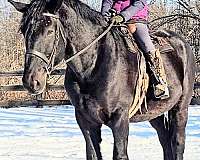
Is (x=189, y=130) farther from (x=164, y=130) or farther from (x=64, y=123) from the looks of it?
(x=164, y=130)

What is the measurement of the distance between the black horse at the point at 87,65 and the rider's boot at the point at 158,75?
16 cm

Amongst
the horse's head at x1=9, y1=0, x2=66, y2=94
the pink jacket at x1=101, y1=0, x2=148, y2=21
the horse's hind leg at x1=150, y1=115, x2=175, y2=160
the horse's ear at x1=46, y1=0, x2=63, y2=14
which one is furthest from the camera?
the horse's hind leg at x1=150, y1=115, x2=175, y2=160

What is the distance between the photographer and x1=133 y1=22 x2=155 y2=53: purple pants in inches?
180

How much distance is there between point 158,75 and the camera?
4574 mm

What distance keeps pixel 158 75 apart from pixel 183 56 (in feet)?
2.75

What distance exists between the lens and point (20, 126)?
10.5 metres

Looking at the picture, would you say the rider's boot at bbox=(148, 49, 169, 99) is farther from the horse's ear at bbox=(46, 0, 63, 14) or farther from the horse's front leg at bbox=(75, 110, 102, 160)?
the horse's ear at bbox=(46, 0, 63, 14)

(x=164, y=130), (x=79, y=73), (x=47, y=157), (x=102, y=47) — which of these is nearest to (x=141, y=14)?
(x=102, y=47)

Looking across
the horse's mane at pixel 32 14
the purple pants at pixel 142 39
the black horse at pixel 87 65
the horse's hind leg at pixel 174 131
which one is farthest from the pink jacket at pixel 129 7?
the horse's hind leg at pixel 174 131

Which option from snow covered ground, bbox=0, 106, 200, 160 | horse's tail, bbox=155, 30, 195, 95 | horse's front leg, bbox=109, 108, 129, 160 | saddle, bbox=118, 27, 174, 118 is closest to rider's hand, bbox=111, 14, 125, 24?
saddle, bbox=118, 27, 174, 118

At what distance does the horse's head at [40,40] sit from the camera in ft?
11.1

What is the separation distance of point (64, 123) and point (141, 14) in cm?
638

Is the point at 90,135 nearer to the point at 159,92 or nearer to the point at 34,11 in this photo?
the point at 159,92

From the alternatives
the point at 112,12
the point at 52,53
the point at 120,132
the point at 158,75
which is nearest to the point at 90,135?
the point at 120,132
